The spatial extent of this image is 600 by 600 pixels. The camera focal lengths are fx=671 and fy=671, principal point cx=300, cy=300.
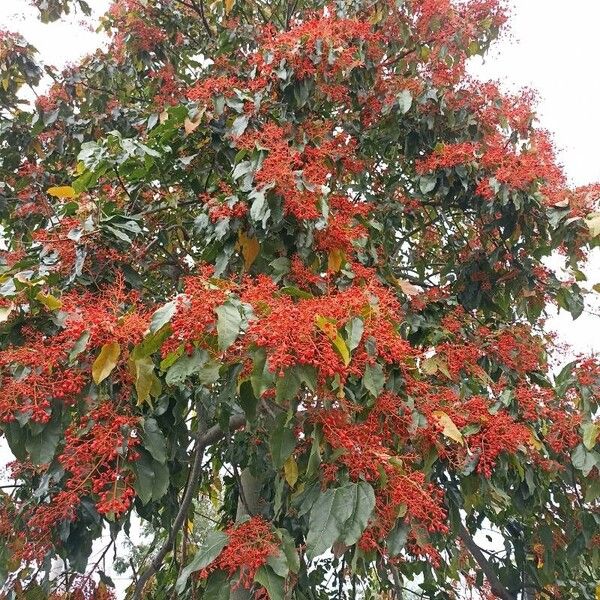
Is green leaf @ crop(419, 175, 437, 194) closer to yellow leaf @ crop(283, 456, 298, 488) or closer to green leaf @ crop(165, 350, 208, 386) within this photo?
yellow leaf @ crop(283, 456, 298, 488)

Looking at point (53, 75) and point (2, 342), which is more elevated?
point (53, 75)

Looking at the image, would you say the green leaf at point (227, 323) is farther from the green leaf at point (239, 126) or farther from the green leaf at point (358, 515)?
the green leaf at point (239, 126)

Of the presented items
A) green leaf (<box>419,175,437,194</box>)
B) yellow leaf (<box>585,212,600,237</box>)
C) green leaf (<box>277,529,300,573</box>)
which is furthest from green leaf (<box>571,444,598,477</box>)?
green leaf (<box>419,175,437,194</box>)

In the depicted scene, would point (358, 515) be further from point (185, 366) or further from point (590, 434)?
point (590, 434)

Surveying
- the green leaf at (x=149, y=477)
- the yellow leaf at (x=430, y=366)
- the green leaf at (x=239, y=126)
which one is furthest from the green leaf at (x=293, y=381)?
the green leaf at (x=239, y=126)

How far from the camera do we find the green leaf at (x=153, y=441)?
5.33 feet

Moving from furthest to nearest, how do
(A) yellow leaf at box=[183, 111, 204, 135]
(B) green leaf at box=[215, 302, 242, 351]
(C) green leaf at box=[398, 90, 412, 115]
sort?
(C) green leaf at box=[398, 90, 412, 115], (A) yellow leaf at box=[183, 111, 204, 135], (B) green leaf at box=[215, 302, 242, 351]

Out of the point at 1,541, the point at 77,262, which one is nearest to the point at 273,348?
the point at 77,262

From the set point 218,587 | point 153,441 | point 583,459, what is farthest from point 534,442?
point 153,441

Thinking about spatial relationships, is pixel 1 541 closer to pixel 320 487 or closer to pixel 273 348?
pixel 320 487

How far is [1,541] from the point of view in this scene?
2178 mm

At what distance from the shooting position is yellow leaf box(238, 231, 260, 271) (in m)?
2.18

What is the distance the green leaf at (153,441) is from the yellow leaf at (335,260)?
804 millimetres

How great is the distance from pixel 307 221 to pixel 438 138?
1120 mm
